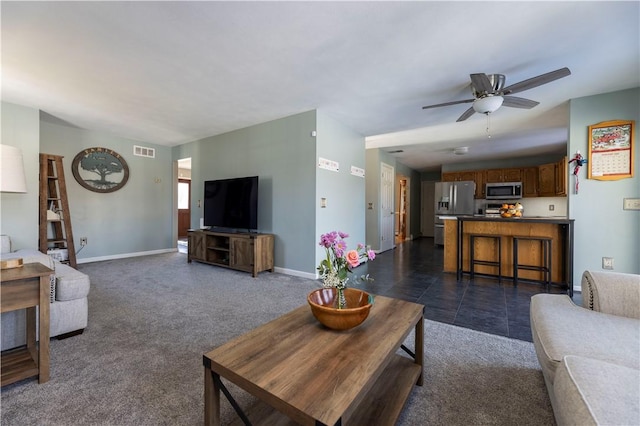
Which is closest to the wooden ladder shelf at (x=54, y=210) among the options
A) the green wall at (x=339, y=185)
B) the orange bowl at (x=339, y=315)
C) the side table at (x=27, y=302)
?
the side table at (x=27, y=302)

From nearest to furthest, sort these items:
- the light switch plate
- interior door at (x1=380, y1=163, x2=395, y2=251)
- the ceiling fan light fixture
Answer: the ceiling fan light fixture → the light switch plate → interior door at (x1=380, y1=163, x2=395, y2=251)

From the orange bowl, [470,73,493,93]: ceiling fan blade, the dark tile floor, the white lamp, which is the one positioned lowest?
the dark tile floor

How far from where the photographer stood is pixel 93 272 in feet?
13.5

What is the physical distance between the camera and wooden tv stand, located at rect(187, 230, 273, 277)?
13.0 feet

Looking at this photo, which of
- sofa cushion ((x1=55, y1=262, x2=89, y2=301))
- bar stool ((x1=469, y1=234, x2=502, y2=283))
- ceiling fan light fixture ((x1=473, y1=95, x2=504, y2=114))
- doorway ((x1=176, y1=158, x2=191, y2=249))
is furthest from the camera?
doorway ((x1=176, y1=158, x2=191, y2=249))

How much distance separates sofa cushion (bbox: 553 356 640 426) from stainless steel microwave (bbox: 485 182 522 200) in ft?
23.5

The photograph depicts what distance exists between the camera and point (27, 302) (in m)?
1.49

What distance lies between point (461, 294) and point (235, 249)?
324 centimetres

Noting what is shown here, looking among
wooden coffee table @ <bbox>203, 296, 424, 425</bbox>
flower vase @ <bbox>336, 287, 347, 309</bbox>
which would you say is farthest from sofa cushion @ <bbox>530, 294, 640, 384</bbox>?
flower vase @ <bbox>336, 287, 347, 309</bbox>

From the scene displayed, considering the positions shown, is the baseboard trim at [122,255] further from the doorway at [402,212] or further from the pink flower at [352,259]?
the doorway at [402,212]

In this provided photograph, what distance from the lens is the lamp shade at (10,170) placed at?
2480 millimetres

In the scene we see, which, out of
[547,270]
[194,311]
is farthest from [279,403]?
[547,270]

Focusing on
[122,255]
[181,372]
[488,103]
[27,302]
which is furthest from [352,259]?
[122,255]

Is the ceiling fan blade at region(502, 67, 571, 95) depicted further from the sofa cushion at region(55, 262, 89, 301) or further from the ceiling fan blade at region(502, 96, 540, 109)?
the sofa cushion at region(55, 262, 89, 301)
